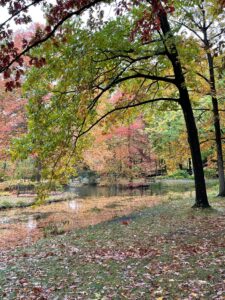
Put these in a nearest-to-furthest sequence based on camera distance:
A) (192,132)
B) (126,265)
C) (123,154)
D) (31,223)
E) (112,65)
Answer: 1. (126,265)
2. (112,65)
3. (192,132)
4. (31,223)
5. (123,154)

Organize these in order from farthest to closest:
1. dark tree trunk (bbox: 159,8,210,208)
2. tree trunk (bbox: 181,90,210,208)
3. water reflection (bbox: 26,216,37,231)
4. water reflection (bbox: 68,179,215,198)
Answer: water reflection (bbox: 68,179,215,198)
water reflection (bbox: 26,216,37,231)
tree trunk (bbox: 181,90,210,208)
dark tree trunk (bbox: 159,8,210,208)

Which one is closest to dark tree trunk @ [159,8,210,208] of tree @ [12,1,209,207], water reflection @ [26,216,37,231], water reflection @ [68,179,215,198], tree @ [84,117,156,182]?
tree @ [12,1,209,207]

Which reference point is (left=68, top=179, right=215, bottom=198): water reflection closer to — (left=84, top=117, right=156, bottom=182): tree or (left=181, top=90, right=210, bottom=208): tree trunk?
(left=84, top=117, right=156, bottom=182): tree

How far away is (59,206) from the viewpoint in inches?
820

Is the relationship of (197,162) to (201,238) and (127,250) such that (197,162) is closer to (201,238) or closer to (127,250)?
(201,238)

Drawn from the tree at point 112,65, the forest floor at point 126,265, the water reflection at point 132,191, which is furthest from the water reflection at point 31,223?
the water reflection at point 132,191

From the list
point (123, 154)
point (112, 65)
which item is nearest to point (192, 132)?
point (112, 65)

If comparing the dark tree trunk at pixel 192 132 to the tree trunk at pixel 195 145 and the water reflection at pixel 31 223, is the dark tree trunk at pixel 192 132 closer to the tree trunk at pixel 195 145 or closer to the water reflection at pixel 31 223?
the tree trunk at pixel 195 145

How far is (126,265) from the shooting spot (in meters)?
6.34

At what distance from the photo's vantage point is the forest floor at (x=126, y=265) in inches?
200

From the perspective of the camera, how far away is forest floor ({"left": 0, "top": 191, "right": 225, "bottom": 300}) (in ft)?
16.7

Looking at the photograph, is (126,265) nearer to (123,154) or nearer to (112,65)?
(112,65)

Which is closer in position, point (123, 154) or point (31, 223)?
point (31, 223)

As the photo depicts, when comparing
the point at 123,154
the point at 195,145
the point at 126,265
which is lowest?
the point at 126,265
